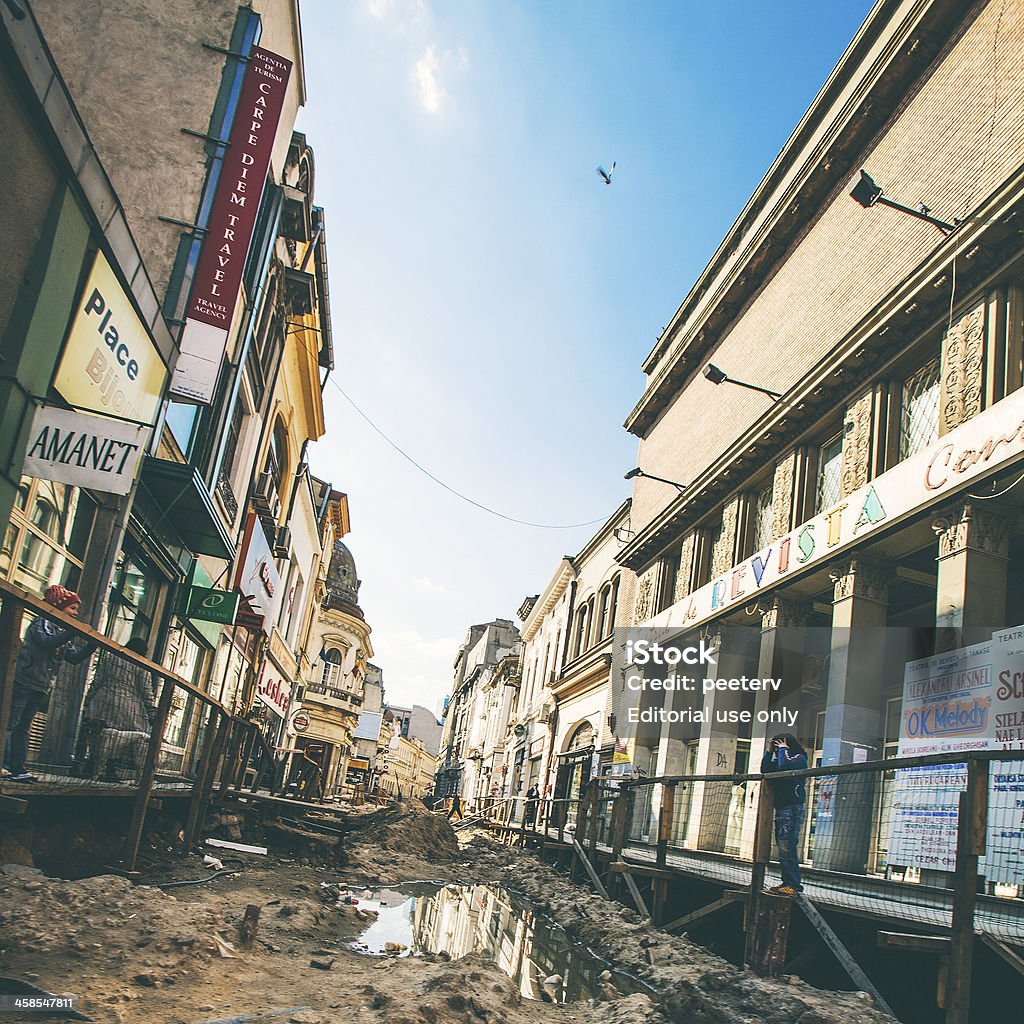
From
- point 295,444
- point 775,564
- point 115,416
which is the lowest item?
point 115,416

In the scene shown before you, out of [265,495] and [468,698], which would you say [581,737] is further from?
[468,698]

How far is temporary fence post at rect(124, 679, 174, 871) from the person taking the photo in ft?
25.2

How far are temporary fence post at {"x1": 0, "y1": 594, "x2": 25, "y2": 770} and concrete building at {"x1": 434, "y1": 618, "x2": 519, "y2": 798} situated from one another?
62438 mm

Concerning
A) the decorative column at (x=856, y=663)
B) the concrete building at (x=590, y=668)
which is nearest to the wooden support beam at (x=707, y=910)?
the decorative column at (x=856, y=663)

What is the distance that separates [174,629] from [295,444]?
36.9 feet

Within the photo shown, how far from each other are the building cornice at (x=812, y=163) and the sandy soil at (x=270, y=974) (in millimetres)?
14565

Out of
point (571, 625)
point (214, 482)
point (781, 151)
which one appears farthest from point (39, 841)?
point (571, 625)

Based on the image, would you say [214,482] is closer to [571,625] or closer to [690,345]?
[690,345]

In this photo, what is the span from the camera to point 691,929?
10.2m

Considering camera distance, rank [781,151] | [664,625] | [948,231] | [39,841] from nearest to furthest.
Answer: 1. [39,841]
2. [948,231]
3. [781,151]
4. [664,625]

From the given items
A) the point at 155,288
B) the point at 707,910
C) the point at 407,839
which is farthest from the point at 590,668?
the point at 155,288

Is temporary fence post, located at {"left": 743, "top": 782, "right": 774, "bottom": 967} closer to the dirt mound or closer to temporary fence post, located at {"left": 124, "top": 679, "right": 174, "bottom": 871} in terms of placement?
temporary fence post, located at {"left": 124, "top": 679, "right": 174, "bottom": 871}

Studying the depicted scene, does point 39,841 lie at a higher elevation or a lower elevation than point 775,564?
lower

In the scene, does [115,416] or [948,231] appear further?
[948,231]
